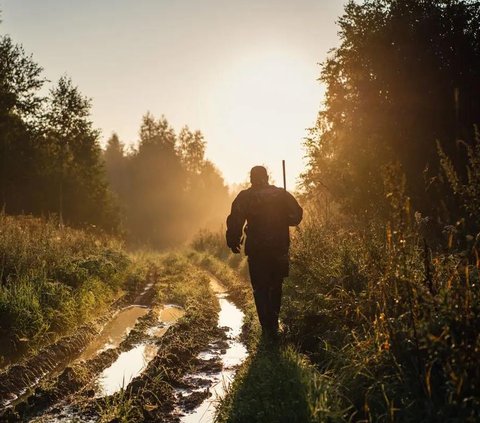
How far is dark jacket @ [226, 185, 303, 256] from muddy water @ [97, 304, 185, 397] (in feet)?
7.13

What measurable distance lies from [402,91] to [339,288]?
14308 millimetres

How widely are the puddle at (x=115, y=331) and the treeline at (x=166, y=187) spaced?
4327 cm

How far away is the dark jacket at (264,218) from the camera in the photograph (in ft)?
23.0

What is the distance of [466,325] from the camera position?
3621 millimetres

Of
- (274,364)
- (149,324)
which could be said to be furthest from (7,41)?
(274,364)

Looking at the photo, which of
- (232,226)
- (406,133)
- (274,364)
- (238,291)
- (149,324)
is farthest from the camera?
(406,133)

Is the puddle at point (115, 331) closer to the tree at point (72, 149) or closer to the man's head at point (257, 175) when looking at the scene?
the man's head at point (257, 175)

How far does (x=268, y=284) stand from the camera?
704cm

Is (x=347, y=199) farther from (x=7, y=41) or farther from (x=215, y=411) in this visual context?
(x=7, y=41)

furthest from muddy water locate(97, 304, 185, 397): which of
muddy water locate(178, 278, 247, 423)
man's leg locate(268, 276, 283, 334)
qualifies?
man's leg locate(268, 276, 283, 334)

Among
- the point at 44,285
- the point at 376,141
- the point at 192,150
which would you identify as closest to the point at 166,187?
the point at 192,150

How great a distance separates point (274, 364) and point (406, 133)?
15.2 metres

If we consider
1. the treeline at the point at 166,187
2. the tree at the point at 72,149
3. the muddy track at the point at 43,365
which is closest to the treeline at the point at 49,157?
the tree at the point at 72,149

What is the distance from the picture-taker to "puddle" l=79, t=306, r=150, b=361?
25.2 feet
